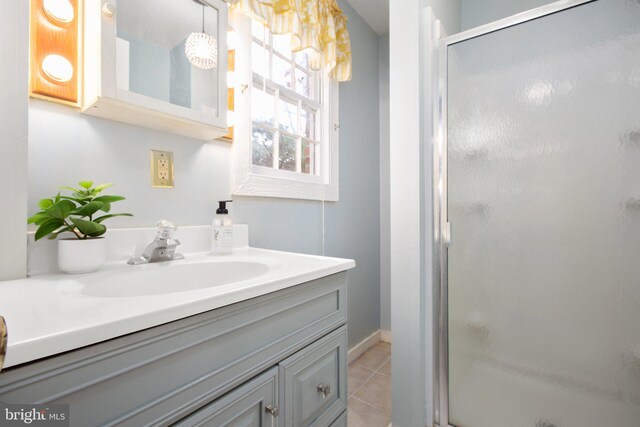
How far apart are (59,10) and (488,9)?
2278 millimetres

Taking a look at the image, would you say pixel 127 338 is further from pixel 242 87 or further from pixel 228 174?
pixel 242 87

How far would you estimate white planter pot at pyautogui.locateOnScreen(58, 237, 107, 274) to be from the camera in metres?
0.65

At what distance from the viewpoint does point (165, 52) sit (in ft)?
2.83

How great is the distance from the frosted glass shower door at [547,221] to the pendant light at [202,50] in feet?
3.39

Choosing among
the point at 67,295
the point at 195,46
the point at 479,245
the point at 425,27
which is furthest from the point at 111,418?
the point at 425,27

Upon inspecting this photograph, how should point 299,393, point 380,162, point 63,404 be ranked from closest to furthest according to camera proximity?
point 63,404
point 299,393
point 380,162

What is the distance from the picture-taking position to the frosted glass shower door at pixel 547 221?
102 cm

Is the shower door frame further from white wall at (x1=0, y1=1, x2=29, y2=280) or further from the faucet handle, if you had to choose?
white wall at (x1=0, y1=1, x2=29, y2=280)

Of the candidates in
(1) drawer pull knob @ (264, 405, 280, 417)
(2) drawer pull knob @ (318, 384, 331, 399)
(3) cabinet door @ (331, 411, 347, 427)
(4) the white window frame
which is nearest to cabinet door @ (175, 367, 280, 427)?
(1) drawer pull knob @ (264, 405, 280, 417)

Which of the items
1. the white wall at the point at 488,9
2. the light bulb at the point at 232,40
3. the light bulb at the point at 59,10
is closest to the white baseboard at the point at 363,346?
the light bulb at the point at 232,40

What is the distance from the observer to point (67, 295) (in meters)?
0.49

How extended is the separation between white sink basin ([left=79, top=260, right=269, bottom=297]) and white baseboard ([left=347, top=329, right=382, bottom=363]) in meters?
1.25

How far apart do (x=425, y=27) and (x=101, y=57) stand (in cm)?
121

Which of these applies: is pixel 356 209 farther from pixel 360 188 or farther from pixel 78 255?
pixel 78 255
